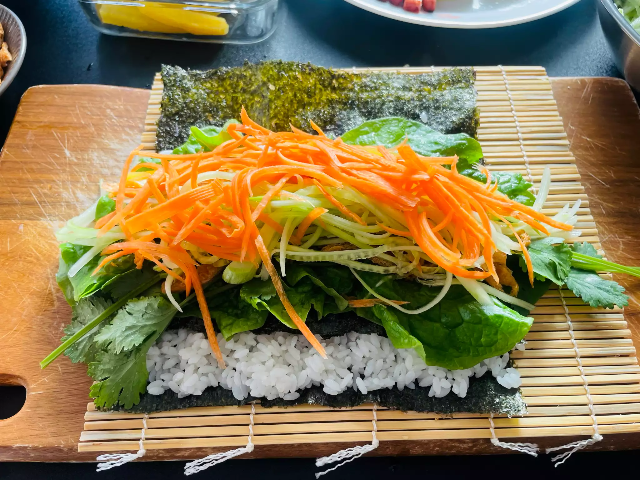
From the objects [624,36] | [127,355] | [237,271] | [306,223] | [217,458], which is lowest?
[217,458]

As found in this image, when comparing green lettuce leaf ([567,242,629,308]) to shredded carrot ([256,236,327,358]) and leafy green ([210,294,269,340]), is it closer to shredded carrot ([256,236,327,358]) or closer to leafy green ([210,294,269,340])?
shredded carrot ([256,236,327,358])

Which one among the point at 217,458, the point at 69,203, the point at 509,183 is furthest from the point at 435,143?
the point at 69,203

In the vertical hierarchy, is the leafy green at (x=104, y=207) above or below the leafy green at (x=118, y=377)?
above

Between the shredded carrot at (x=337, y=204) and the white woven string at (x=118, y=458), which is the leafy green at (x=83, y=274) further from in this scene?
the shredded carrot at (x=337, y=204)

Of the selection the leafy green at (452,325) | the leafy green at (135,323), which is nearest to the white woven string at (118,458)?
the leafy green at (135,323)

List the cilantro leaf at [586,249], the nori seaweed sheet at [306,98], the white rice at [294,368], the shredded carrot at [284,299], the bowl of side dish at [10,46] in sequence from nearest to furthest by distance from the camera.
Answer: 1. the shredded carrot at [284,299]
2. the white rice at [294,368]
3. the cilantro leaf at [586,249]
4. the nori seaweed sheet at [306,98]
5. the bowl of side dish at [10,46]

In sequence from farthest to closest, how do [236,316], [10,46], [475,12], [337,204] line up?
1. [475,12]
2. [10,46]
3. [236,316]
4. [337,204]

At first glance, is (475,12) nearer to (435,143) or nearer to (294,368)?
(435,143)

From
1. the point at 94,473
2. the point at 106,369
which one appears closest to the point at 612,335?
the point at 106,369
